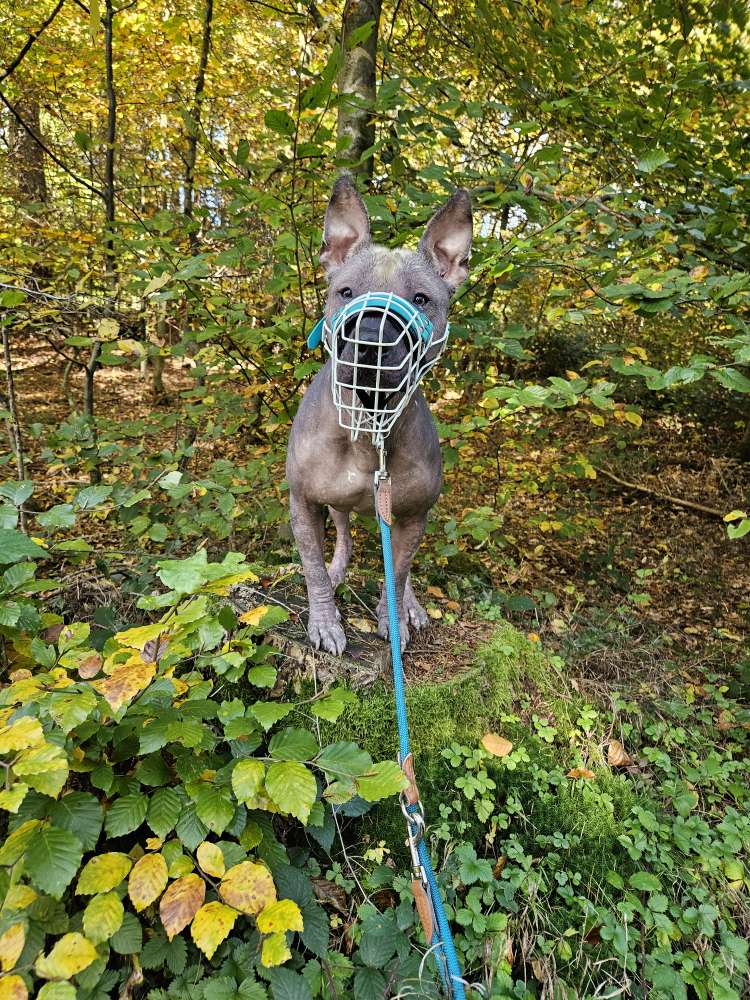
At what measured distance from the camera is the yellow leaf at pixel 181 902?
1.68 metres

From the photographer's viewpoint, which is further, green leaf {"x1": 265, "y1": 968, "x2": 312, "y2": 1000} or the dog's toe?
the dog's toe

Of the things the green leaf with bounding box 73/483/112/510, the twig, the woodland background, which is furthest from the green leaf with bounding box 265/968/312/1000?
the twig

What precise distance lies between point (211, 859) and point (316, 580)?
4.60ft

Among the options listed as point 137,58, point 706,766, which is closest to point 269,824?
point 706,766

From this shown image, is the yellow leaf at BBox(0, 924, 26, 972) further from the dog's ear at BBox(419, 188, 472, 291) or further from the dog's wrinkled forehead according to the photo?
the dog's ear at BBox(419, 188, 472, 291)

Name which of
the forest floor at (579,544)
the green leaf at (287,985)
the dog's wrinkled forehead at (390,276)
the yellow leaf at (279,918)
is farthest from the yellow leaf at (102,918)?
the dog's wrinkled forehead at (390,276)

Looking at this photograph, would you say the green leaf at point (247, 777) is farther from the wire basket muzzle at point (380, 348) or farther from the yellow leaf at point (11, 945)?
the wire basket muzzle at point (380, 348)

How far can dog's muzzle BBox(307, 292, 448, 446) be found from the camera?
1955mm

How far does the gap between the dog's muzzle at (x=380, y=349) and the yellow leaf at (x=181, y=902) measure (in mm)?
1555

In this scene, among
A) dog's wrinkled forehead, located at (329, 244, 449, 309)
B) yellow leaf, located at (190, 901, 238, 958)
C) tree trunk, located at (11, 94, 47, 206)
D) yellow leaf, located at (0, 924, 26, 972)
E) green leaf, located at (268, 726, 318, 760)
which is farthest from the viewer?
tree trunk, located at (11, 94, 47, 206)

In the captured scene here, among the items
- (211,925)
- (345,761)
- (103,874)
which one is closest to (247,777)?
(345,761)

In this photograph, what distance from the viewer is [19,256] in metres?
4.29

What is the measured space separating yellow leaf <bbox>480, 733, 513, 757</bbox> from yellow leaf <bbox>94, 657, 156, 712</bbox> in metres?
1.72

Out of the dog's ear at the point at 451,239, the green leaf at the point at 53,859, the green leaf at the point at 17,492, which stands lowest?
the green leaf at the point at 53,859
